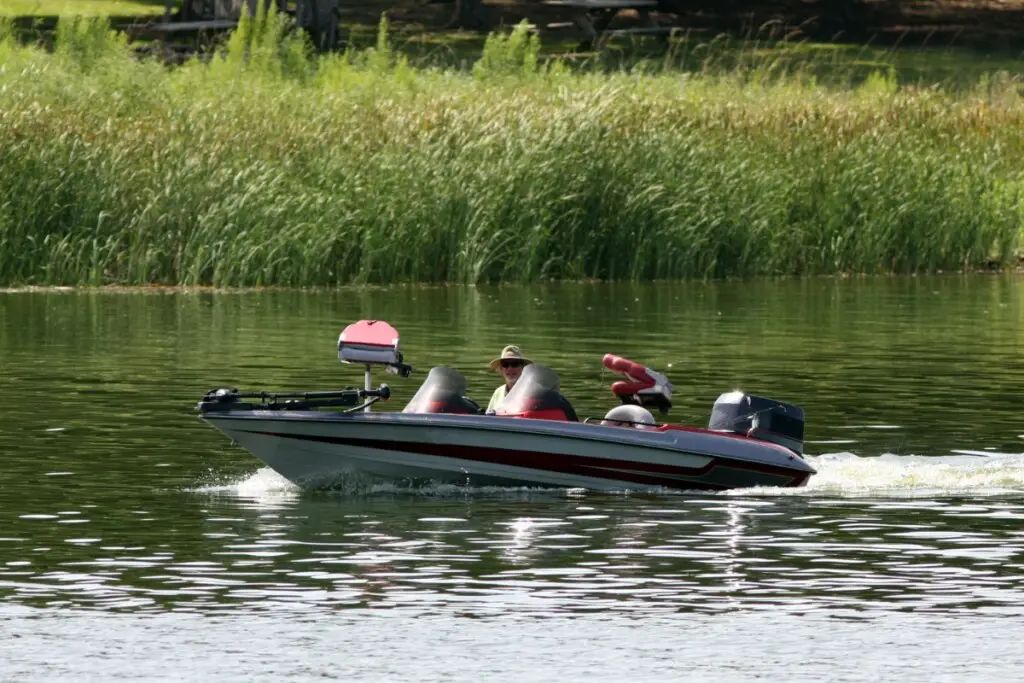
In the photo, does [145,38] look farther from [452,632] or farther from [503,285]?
[452,632]

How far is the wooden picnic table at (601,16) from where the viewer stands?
A: 55.8 m

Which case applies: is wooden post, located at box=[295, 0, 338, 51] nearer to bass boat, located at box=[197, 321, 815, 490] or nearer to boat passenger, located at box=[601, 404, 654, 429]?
boat passenger, located at box=[601, 404, 654, 429]

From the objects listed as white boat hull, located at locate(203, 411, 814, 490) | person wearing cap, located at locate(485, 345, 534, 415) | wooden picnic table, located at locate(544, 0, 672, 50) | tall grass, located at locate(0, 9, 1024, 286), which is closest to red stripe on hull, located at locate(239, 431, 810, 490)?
white boat hull, located at locate(203, 411, 814, 490)

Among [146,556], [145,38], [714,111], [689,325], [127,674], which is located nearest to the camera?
[127,674]

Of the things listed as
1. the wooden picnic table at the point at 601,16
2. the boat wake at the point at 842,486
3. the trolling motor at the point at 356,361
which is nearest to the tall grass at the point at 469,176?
the wooden picnic table at the point at 601,16

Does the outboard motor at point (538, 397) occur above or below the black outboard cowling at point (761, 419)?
above

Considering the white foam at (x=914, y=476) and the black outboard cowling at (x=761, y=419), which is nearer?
the white foam at (x=914, y=476)

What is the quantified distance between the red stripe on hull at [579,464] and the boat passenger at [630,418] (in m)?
0.41

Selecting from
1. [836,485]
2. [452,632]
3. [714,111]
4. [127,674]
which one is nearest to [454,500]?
[836,485]

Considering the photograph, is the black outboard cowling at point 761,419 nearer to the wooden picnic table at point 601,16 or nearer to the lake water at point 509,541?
the lake water at point 509,541

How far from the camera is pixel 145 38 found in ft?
192

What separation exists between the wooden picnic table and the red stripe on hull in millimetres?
35093

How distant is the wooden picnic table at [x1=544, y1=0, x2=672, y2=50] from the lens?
183ft

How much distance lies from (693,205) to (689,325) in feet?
18.5
